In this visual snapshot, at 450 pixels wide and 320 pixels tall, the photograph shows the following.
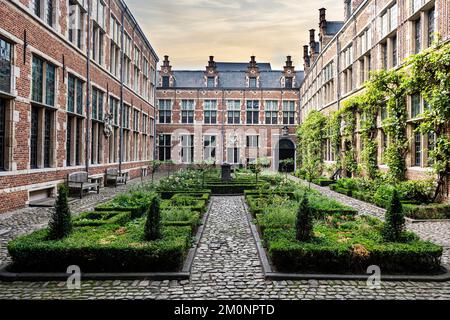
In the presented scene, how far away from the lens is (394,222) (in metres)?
6.16

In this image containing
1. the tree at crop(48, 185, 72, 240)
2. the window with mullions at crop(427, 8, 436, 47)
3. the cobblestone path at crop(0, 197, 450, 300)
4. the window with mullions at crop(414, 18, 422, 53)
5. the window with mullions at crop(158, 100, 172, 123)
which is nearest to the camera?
the cobblestone path at crop(0, 197, 450, 300)

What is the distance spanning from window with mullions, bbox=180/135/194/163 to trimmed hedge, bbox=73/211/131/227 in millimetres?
27747

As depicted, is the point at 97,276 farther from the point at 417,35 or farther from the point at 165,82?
the point at 165,82

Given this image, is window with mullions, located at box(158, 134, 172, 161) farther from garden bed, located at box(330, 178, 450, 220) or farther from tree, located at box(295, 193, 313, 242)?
tree, located at box(295, 193, 313, 242)

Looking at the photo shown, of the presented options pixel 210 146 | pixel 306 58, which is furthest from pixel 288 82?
pixel 210 146

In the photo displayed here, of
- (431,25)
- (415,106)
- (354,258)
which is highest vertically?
(431,25)

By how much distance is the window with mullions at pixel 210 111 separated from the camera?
37.6 m

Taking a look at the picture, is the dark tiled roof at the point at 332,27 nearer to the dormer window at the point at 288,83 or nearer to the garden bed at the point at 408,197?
the dormer window at the point at 288,83

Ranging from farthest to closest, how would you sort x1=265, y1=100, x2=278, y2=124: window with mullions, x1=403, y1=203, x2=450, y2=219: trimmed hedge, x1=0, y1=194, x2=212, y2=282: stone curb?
x1=265, y1=100, x2=278, y2=124: window with mullions
x1=403, y1=203, x2=450, y2=219: trimmed hedge
x1=0, y1=194, x2=212, y2=282: stone curb

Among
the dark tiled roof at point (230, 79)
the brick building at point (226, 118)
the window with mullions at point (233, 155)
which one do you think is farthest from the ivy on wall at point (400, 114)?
the dark tiled roof at point (230, 79)

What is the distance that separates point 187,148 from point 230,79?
930 cm

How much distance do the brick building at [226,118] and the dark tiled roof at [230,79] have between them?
0.42 m

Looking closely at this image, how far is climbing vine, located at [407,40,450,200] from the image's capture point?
10.6 metres

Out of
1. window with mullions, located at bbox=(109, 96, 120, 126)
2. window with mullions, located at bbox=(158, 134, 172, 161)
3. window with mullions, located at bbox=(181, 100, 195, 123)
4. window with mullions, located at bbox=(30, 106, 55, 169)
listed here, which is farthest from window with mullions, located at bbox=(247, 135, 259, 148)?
window with mullions, located at bbox=(30, 106, 55, 169)
